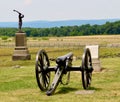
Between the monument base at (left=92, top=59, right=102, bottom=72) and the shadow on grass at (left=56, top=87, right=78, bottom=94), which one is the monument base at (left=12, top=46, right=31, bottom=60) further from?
the shadow on grass at (left=56, top=87, right=78, bottom=94)

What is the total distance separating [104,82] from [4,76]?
5518 millimetres

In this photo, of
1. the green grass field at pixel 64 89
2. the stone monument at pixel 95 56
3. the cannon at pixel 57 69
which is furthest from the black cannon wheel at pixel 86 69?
the stone monument at pixel 95 56

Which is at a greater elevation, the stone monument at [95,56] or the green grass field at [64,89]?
the stone monument at [95,56]

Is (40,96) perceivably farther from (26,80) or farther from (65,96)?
(26,80)

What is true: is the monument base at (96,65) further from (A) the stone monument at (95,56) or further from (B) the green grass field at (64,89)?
(B) the green grass field at (64,89)

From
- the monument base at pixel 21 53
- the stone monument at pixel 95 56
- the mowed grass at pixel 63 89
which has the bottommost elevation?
the monument base at pixel 21 53

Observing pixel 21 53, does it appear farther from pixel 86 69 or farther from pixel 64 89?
pixel 86 69

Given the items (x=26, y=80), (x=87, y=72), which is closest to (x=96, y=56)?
(x=26, y=80)

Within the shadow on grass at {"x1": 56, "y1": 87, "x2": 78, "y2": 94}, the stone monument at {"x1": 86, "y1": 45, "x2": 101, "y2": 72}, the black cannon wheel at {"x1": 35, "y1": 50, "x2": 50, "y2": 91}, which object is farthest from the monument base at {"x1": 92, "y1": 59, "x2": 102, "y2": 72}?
the black cannon wheel at {"x1": 35, "y1": 50, "x2": 50, "y2": 91}

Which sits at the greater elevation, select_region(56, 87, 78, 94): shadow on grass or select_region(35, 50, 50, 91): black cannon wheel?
select_region(35, 50, 50, 91): black cannon wheel

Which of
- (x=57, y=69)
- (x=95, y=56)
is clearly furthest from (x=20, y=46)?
(x=57, y=69)

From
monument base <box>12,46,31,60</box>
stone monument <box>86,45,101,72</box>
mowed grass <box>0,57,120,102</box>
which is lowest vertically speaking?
monument base <box>12,46,31,60</box>

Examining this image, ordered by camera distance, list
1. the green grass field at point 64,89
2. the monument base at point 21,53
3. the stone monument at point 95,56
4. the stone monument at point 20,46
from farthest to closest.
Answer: the monument base at point 21,53 → the stone monument at point 20,46 → the stone monument at point 95,56 → the green grass field at point 64,89

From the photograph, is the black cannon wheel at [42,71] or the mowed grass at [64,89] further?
the black cannon wheel at [42,71]
